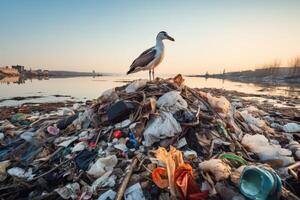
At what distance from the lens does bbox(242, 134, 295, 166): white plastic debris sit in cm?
344

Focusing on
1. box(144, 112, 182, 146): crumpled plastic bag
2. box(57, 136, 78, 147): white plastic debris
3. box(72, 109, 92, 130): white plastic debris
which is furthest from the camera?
box(72, 109, 92, 130): white plastic debris

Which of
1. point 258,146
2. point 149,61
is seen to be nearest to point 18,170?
point 149,61

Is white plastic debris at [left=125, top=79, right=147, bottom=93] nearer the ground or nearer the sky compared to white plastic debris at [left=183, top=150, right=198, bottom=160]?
nearer the sky

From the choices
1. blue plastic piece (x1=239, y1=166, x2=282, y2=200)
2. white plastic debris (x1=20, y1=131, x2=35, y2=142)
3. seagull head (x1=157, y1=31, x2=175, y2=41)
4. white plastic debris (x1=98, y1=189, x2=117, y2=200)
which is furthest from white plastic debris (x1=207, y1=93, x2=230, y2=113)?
white plastic debris (x1=20, y1=131, x2=35, y2=142)

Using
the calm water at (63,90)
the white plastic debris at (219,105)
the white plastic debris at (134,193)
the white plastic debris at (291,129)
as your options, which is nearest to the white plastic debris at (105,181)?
the white plastic debris at (134,193)

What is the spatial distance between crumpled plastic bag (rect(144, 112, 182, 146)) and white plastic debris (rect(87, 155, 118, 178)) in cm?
61

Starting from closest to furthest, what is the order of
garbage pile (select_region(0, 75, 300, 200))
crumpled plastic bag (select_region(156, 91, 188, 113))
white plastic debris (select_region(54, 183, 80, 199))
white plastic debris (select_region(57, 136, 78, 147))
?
garbage pile (select_region(0, 75, 300, 200)) → white plastic debris (select_region(54, 183, 80, 199)) → white plastic debris (select_region(57, 136, 78, 147)) → crumpled plastic bag (select_region(156, 91, 188, 113))

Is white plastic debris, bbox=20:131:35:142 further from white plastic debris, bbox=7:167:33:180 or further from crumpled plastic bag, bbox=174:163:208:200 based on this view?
crumpled plastic bag, bbox=174:163:208:200

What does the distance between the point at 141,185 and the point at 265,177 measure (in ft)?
4.53

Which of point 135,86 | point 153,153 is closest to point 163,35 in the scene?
point 135,86

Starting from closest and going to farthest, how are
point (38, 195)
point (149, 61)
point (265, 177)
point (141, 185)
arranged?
1. point (265, 177)
2. point (141, 185)
3. point (38, 195)
4. point (149, 61)

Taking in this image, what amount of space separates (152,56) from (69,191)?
3501 millimetres

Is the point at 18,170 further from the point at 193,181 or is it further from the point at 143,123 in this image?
the point at 193,181

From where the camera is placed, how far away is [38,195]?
302cm
